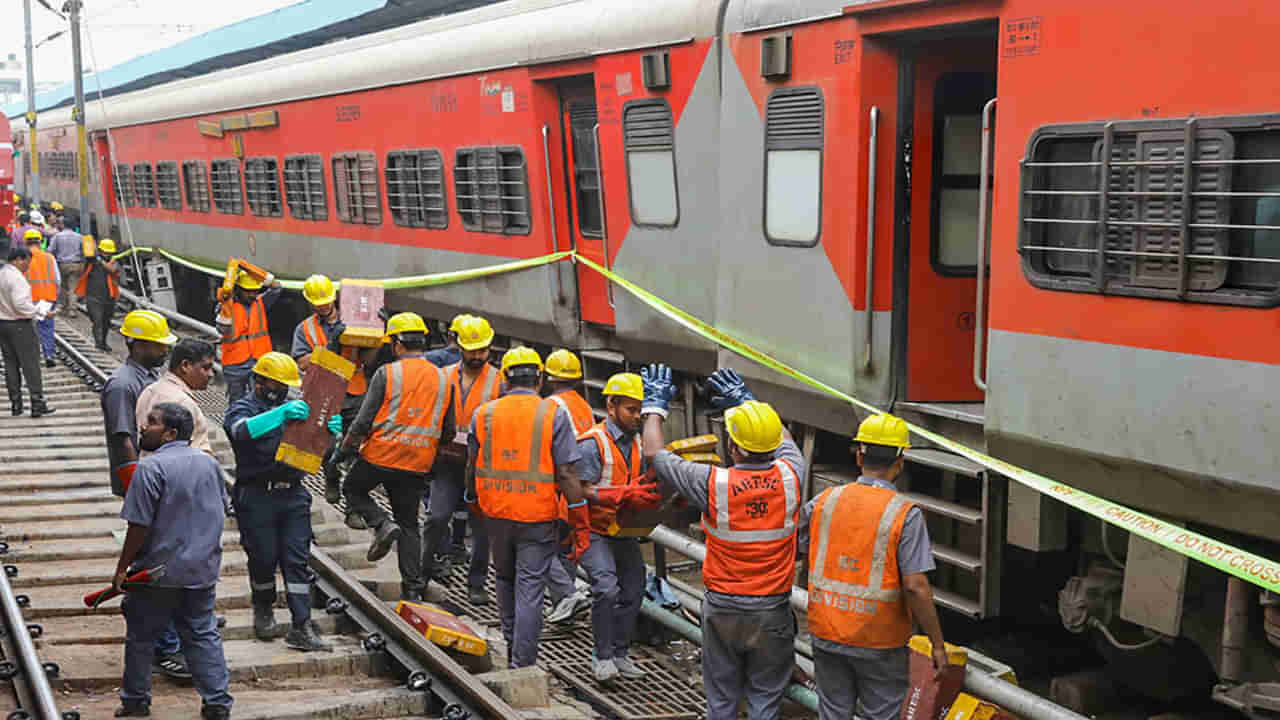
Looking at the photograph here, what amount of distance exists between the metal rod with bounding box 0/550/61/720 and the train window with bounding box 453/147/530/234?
560 centimetres

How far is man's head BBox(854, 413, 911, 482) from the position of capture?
219 inches

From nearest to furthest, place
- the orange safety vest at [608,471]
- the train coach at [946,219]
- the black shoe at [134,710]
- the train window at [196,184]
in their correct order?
1. the train coach at [946,219]
2. the black shoe at [134,710]
3. the orange safety vest at [608,471]
4. the train window at [196,184]

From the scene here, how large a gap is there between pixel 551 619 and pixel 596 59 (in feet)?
14.9

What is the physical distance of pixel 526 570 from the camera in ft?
24.0

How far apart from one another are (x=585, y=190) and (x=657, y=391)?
5.29m

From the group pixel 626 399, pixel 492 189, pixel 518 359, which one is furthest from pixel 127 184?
pixel 626 399

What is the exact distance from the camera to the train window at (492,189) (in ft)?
39.7

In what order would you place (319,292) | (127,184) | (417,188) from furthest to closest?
(127,184), (417,188), (319,292)

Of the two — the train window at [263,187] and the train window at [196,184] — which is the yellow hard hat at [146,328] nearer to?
the train window at [263,187]

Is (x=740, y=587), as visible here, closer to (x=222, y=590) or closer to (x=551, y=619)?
(x=551, y=619)

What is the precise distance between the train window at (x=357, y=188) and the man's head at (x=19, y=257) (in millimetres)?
3530

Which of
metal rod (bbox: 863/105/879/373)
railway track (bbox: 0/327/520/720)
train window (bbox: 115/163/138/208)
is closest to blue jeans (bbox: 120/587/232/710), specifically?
railway track (bbox: 0/327/520/720)

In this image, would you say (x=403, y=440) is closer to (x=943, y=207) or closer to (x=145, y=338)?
(x=145, y=338)

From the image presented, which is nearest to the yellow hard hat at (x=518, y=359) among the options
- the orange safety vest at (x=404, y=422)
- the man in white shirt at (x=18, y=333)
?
the orange safety vest at (x=404, y=422)
